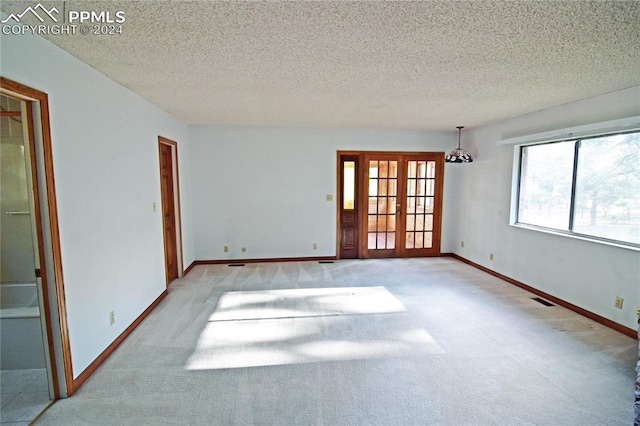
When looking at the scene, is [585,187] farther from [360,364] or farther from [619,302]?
[360,364]

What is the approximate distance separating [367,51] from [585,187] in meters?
3.17

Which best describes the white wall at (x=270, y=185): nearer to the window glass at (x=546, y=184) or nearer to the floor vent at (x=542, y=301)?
the window glass at (x=546, y=184)

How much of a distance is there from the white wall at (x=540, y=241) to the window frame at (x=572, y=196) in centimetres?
6

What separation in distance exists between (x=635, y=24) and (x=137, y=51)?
10.4 ft

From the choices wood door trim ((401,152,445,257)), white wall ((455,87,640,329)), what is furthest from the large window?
wood door trim ((401,152,445,257))

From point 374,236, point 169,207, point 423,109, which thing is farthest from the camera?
point 374,236

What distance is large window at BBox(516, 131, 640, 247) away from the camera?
3064mm

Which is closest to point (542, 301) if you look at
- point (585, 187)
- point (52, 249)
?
point (585, 187)

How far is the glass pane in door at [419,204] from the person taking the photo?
579cm

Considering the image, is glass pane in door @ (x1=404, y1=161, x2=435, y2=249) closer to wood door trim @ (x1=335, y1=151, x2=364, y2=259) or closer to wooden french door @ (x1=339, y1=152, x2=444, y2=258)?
wooden french door @ (x1=339, y1=152, x2=444, y2=258)

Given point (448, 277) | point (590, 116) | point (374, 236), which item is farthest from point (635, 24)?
point (374, 236)

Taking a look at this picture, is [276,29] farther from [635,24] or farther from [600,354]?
[600,354]

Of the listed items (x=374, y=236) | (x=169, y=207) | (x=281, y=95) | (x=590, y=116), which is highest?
(x=281, y=95)

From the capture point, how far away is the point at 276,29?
5.97 ft
